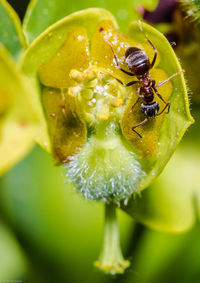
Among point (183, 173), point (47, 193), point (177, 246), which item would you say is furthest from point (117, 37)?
point (177, 246)

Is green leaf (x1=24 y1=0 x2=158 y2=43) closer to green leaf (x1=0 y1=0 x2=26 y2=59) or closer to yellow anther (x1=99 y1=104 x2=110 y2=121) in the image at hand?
green leaf (x1=0 y1=0 x2=26 y2=59)

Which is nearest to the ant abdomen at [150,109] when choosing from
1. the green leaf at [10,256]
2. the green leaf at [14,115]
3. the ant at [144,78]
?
the ant at [144,78]

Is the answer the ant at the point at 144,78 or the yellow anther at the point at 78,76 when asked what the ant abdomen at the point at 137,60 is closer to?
the ant at the point at 144,78

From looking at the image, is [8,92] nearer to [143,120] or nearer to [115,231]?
[143,120]

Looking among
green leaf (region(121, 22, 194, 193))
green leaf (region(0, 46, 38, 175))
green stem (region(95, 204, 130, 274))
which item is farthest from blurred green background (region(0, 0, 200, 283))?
green leaf (region(0, 46, 38, 175))

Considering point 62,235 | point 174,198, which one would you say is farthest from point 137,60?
point 62,235
